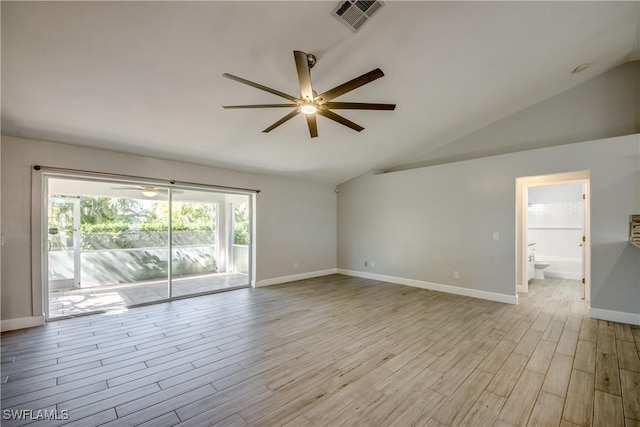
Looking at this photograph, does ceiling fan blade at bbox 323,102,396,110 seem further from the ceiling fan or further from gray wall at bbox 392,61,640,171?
gray wall at bbox 392,61,640,171

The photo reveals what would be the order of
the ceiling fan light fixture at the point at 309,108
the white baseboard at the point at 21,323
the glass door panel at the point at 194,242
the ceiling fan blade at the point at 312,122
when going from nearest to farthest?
the ceiling fan light fixture at the point at 309,108
the ceiling fan blade at the point at 312,122
the white baseboard at the point at 21,323
the glass door panel at the point at 194,242

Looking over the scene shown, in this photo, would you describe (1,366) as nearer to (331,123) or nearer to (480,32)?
(331,123)

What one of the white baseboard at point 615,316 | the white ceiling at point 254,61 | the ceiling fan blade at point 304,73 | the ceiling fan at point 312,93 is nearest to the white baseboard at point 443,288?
the white baseboard at point 615,316

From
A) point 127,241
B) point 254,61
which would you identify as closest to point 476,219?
point 254,61

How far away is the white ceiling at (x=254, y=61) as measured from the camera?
2166 mm

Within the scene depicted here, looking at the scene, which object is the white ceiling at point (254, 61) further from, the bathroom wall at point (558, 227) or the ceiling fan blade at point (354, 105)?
the bathroom wall at point (558, 227)

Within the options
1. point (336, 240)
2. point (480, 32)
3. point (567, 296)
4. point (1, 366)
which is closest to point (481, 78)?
point (480, 32)

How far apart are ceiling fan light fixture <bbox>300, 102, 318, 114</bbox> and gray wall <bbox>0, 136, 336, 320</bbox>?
10.4 feet

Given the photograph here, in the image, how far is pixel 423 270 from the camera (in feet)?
18.5

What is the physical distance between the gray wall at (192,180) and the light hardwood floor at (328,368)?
0.96 meters

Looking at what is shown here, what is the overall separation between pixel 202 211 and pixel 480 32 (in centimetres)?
546

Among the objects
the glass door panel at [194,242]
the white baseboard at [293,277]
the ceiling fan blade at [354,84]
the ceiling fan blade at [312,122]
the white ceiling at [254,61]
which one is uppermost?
the white ceiling at [254,61]

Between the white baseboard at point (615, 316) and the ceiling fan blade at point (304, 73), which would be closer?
the ceiling fan blade at point (304, 73)

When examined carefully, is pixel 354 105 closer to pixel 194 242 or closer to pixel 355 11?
pixel 355 11
